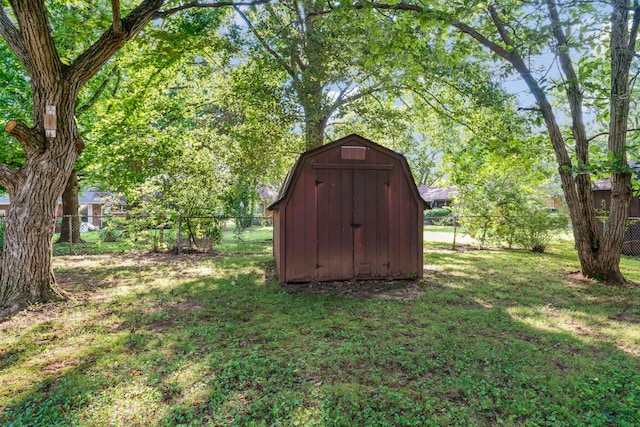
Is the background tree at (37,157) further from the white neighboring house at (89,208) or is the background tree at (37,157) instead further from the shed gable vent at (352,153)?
the white neighboring house at (89,208)

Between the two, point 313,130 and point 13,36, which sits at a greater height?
point 313,130

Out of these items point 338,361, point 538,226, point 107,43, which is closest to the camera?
point 338,361

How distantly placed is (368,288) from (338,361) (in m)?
3.01

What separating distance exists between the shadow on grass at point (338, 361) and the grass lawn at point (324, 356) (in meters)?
0.01

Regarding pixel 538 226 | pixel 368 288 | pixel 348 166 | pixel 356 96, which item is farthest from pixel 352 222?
pixel 538 226

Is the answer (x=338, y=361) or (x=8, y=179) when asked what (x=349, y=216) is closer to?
(x=338, y=361)

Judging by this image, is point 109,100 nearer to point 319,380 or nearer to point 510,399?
point 319,380

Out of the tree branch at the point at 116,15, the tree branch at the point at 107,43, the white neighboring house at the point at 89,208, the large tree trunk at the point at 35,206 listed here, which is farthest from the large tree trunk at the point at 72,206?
the tree branch at the point at 116,15

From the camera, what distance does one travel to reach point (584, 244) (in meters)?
6.69

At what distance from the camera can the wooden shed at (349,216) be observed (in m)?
6.19

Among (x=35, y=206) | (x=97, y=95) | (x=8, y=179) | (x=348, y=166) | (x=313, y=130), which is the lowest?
(x=35, y=206)

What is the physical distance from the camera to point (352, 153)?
6.37 m

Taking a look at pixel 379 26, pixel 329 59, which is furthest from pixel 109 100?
pixel 379 26

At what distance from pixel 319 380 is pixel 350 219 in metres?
3.84
